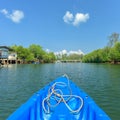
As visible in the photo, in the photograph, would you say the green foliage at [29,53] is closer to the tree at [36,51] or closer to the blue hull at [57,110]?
the tree at [36,51]

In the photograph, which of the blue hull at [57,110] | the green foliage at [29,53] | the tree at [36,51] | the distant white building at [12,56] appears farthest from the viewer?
the tree at [36,51]

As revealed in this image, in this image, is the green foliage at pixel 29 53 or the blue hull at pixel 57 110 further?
the green foliage at pixel 29 53

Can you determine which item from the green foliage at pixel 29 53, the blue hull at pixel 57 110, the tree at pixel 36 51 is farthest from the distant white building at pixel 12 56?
the blue hull at pixel 57 110

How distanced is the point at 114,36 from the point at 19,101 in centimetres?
12159

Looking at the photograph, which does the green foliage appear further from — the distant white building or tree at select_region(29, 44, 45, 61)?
the distant white building

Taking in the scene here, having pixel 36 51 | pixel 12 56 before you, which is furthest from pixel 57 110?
pixel 36 51

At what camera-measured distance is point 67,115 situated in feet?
26.6

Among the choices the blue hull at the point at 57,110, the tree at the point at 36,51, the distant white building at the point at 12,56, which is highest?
the tree at the point at 36,51

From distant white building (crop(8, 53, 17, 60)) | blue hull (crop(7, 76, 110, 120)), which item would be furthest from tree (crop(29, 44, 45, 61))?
blue hull (crop(7, 76, 110, 120))

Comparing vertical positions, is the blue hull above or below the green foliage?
below

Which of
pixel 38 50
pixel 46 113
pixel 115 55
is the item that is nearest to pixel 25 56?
pixel 38 50

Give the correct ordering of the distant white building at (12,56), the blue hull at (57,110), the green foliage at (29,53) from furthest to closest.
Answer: the green foliage at (29,53), the distant white building at (12,56), the blue hull at (57,110)

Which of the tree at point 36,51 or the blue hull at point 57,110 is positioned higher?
the tree at point 36,51

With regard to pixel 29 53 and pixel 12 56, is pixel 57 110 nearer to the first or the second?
pixel 12 56
